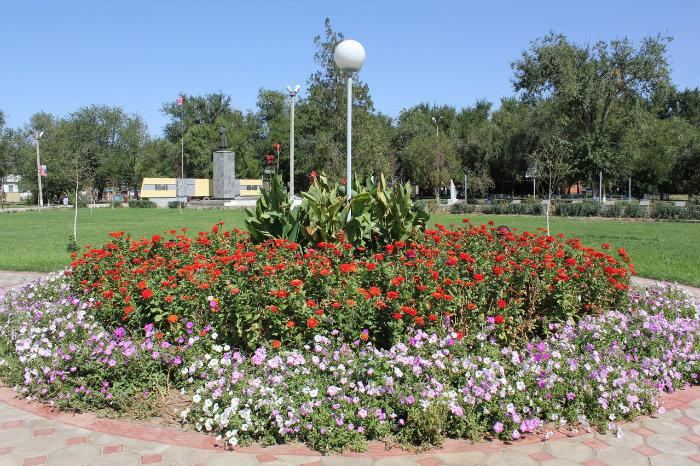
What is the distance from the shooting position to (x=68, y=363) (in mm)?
3930

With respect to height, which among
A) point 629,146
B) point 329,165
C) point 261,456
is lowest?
point 261,456

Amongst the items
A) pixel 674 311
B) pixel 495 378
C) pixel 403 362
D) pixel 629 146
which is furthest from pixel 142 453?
pixel 629 146

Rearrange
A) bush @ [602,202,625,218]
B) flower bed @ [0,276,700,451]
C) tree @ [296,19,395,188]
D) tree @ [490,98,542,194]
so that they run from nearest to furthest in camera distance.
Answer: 1. flower bed @ [0,276,700,451]
2. tree @ [296,19,395,188]
3. bush @ [602,202,625,218]
4. tree @ [490,98,542,194]

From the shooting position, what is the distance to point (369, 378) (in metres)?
3.59

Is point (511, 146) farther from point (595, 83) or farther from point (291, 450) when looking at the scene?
point (291, 450)

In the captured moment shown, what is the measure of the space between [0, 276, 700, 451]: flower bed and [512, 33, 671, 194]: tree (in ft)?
113

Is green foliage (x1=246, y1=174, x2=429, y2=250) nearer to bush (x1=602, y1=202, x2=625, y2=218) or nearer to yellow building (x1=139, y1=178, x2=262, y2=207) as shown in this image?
bush (x1=602, y1=202, x2=625, y2=218)

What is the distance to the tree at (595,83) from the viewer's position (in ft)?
114

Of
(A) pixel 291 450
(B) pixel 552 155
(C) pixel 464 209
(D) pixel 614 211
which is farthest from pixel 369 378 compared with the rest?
(B) pixel 552 155

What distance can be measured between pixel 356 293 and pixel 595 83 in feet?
121

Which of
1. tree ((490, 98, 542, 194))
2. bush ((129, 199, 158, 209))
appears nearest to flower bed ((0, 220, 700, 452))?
tree ((490, 98, 542, 194))

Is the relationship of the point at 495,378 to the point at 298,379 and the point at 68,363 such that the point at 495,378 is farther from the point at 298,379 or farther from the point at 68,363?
the point at 68,363

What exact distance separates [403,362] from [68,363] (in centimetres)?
244

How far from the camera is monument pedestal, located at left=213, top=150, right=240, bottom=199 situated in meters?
39.2
